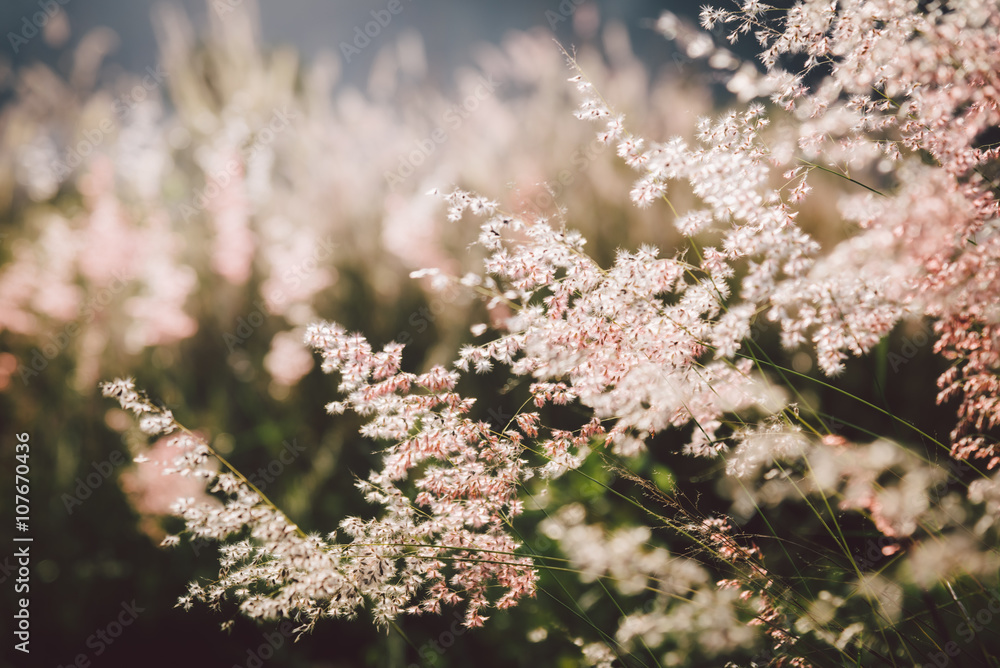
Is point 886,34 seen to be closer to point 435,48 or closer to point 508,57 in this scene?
point 435,48

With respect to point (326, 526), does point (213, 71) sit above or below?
above

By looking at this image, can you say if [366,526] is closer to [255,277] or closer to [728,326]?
[728,326]

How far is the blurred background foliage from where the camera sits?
1.73m

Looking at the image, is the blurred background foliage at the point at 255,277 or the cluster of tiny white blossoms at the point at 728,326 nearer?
the cluster of tiny white blossoms at the point at 728,326

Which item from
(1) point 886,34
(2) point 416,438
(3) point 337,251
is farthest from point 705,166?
(3) point 337,251

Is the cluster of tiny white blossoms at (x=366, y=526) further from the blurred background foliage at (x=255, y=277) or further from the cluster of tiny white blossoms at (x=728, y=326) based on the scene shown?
the blurred background foliage at (x=255, y=277)

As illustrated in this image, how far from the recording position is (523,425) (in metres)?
0.90

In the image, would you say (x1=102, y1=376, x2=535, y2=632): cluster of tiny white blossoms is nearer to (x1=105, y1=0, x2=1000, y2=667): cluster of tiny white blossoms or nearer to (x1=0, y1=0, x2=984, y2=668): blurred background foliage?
(x1=105, y1=0, x2=1000, y2=667): cluster of tiny white blossoms

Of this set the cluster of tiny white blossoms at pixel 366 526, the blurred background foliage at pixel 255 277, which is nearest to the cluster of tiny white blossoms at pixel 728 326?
the cluster of tiny white blossoms at pixel 366 526

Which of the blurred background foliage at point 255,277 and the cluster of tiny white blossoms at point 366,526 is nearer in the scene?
the cluster of tiny white blossoms at point 366,526

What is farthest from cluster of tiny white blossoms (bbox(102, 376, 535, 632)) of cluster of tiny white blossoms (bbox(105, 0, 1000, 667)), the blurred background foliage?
the blurred background foliage

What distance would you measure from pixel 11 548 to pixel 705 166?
2.48 metres

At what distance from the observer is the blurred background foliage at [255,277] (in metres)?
1.73

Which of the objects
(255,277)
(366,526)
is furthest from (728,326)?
(255,277)
